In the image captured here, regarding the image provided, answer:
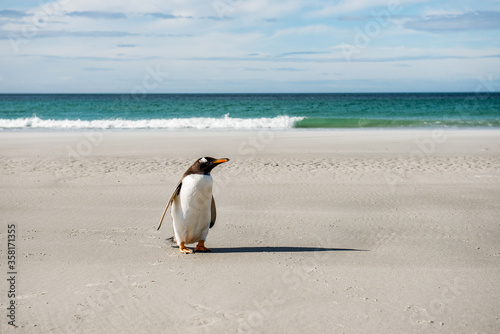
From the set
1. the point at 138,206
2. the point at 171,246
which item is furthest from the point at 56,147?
the point at 171,246

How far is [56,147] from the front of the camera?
14.2 m

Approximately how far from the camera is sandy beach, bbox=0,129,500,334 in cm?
362

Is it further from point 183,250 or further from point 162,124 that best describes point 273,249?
point 162,124

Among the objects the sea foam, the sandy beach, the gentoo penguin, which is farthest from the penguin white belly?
the sea foam

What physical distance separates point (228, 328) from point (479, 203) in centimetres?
538

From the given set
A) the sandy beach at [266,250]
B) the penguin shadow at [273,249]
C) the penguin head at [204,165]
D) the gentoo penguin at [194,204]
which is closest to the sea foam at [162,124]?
the sandy beach at [266,250]

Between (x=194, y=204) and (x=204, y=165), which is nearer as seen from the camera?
(x=204, y=165)

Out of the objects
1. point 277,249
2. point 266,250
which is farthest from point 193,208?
point 277,249

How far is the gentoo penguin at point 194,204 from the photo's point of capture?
488cm

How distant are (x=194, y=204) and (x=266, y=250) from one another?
916 millimetres

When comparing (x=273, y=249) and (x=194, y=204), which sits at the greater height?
(x=194, y=204)

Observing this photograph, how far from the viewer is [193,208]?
16.4ft

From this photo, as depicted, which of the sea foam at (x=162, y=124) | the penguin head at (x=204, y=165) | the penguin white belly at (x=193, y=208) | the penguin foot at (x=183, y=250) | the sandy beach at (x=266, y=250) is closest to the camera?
the sandy beach at (x=266, y=250)

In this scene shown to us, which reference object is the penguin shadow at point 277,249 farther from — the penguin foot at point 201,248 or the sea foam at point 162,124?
the sea foam at point 162,124
